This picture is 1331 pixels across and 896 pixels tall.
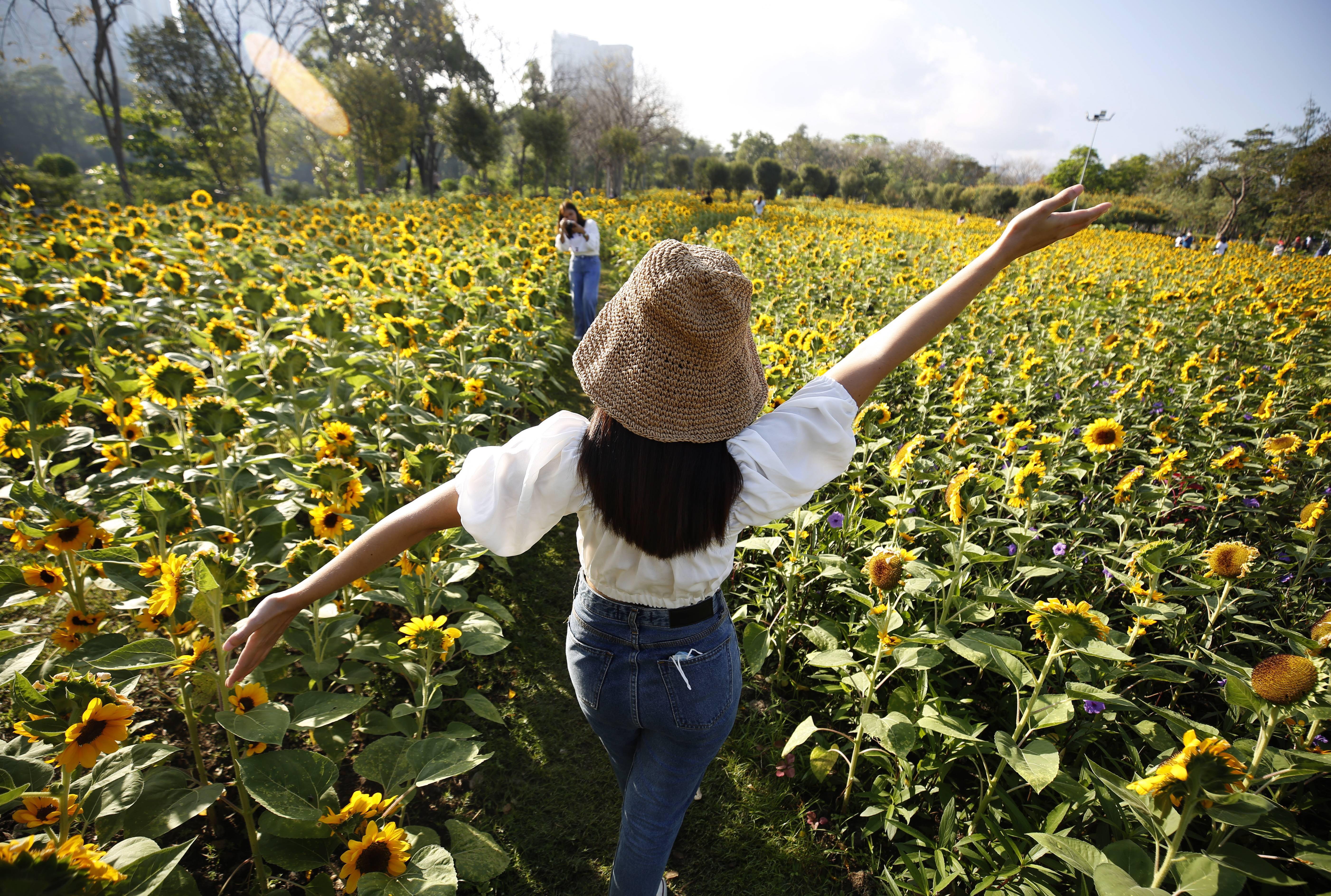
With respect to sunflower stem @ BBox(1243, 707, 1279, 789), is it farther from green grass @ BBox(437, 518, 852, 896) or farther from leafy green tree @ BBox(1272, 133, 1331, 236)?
leafy green tree @ BBox(1272, 133, 1331, 236)

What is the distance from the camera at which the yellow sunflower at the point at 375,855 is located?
1.19m

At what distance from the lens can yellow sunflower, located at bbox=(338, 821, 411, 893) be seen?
119 centimetres

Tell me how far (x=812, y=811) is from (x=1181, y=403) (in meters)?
3.63

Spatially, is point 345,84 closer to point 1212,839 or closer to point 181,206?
point 181,206

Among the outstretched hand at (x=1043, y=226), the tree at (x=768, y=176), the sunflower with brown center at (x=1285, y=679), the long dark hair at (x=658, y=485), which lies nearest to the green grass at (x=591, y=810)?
the sunflower with brown center at (x=1285, y=679)

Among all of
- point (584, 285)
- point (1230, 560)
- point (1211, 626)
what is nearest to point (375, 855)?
point (1230, 560)

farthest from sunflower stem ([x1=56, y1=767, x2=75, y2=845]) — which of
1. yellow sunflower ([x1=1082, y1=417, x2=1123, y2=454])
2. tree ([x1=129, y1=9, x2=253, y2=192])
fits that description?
tree ([x1=129, y1=9, x2=253, y2=192])

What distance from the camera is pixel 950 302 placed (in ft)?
4.69

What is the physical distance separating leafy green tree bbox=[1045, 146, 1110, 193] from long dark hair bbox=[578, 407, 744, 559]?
50553 millimetres

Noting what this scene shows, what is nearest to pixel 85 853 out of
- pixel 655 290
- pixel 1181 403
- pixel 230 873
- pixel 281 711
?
pixel 281 711

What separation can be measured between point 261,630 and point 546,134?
27088 mm

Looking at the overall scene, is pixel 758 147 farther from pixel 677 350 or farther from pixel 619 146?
pixel 677 350

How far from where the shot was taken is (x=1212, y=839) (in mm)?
1291

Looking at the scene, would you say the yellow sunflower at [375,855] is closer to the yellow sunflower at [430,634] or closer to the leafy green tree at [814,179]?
the yellow sunflower at [430,634]
